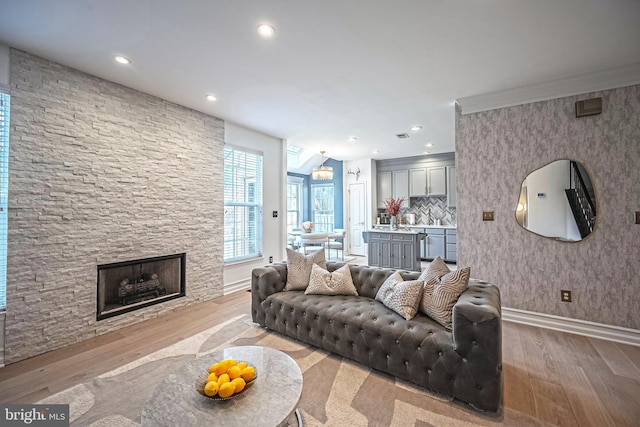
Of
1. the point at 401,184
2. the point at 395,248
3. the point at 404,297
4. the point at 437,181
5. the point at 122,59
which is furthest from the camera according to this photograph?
the point at 401,184

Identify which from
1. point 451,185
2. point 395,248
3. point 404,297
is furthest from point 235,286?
point 451,185

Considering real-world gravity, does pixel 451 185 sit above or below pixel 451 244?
above

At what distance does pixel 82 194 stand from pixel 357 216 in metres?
5.95

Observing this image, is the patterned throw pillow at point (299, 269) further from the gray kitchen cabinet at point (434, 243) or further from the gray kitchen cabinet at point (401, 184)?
the gray kitchen cabinet at point (401, 184)

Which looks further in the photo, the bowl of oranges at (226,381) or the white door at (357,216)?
the white door at (357,216)

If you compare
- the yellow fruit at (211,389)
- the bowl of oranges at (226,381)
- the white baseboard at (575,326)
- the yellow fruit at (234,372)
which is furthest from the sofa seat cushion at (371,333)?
the white baseboard at (575,326)

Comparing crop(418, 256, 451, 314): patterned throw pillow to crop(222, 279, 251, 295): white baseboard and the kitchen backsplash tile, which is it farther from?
the kitchen backsplash tile

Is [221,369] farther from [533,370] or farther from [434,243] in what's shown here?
[434,243]

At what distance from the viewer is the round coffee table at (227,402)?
120 centimetres

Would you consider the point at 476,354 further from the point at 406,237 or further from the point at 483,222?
the point at 406,237

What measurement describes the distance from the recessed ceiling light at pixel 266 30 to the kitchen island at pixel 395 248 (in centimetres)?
420

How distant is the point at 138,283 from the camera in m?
3.34

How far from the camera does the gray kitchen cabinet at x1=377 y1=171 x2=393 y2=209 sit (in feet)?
24.2

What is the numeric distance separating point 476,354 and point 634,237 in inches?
97.1
